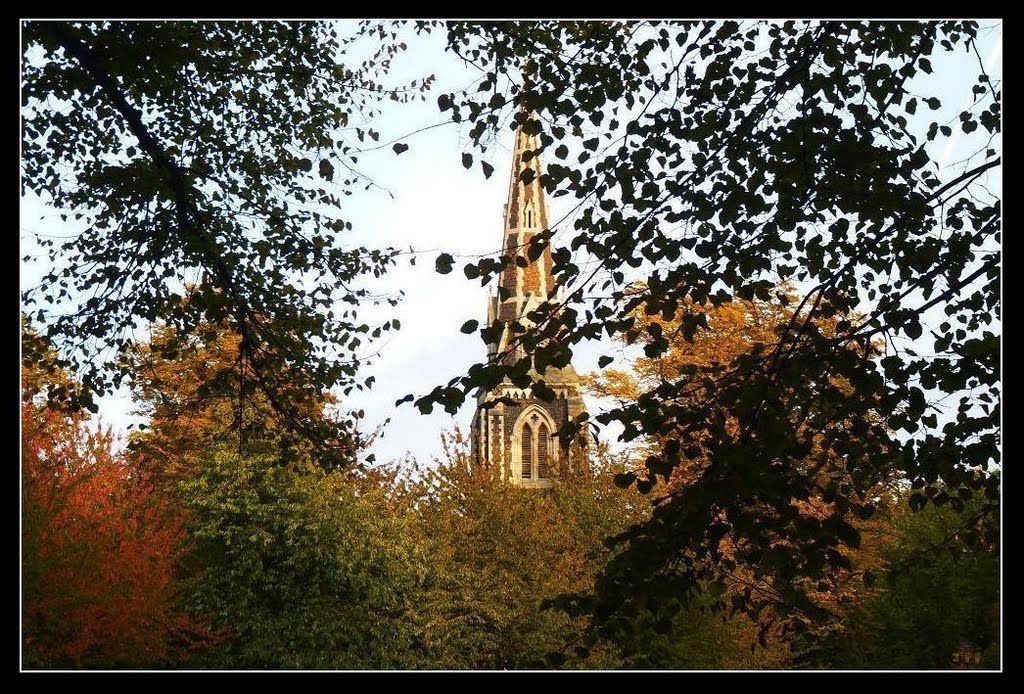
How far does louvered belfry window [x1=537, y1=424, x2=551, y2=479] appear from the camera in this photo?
39438 mm

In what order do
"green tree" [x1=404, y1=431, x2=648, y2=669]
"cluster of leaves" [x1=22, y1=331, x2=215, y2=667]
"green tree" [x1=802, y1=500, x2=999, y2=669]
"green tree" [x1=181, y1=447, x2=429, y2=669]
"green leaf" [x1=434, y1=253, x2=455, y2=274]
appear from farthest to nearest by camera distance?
"green tree" [x1=802, y1=500, x2=999, y2=669]
"green tree" [x1=404, y1=431, x2=648, y2=669]
"green tree" [x1=181, y1=447, x2=429, y2=669]
"cluster of leaves" [x1=22, y1=331, x2=215, y2=667]
"green leaf" [x1=434, y1=253, x2=455, y2=274]

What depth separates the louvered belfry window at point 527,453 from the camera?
3966 centimetres

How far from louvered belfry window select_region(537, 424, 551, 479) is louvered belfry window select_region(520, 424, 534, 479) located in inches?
10.4

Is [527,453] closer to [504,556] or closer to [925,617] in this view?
[504,556]

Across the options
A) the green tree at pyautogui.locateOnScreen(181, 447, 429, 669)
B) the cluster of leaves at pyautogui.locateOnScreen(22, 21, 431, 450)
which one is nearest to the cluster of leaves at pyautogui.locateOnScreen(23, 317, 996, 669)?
the green tree at pyautogui.locateOnScreen(181, 447, 429, 669)

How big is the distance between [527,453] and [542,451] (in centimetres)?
60

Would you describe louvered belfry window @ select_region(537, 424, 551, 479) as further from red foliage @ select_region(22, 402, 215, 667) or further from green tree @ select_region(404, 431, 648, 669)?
red foliage @ select_region(22, 402, 215, 667)

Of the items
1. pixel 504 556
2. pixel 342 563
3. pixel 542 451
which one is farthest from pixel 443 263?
pixel 542 451

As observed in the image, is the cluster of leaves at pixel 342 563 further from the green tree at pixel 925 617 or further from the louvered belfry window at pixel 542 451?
the louvered belfry window at pixel 542 451

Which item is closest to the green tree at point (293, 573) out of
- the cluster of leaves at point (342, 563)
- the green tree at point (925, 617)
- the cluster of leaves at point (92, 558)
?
the cluster of leaves at point (342, 563)

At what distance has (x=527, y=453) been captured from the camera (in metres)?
39.9

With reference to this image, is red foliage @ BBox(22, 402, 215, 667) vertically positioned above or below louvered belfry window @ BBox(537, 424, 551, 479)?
below
